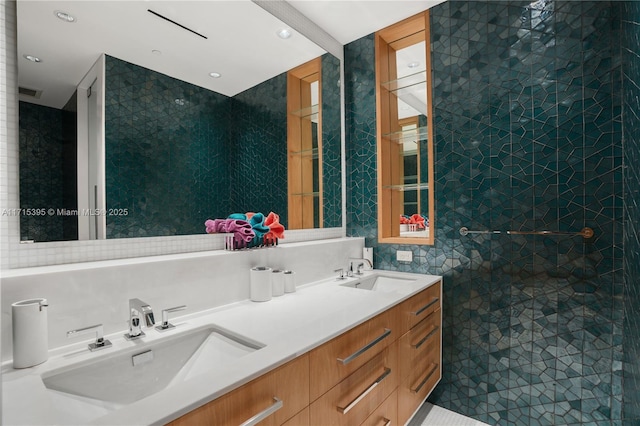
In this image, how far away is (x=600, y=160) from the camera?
161cm

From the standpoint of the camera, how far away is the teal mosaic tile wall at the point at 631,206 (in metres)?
1.28

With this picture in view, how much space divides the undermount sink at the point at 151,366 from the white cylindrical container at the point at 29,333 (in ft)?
0.27

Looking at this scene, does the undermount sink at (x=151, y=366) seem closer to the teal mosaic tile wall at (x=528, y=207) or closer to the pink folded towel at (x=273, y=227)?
the pink folded towel at (x=273, y=227)

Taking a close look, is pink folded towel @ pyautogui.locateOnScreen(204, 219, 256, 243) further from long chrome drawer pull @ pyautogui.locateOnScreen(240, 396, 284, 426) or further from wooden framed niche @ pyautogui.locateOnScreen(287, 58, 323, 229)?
long chrome drawer pull @ pyautogui.locateOnScreen(240, 396, 284, 426)

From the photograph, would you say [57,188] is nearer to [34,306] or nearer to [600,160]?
[34,306]

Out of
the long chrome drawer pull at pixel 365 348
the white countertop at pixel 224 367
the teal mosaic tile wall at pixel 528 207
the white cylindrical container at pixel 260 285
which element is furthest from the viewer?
the teal mosaic tile wall at pixel 528 207

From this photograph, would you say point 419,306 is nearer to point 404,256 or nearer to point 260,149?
point 404,256

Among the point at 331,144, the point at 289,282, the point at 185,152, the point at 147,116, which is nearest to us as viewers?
the point at 147,116

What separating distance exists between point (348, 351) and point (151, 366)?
0.63 meters

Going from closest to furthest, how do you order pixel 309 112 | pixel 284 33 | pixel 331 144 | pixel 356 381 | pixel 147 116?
pixel 356 381, pixel 147 116, pixel 284 33, pixel 309 112, pixel 331 144

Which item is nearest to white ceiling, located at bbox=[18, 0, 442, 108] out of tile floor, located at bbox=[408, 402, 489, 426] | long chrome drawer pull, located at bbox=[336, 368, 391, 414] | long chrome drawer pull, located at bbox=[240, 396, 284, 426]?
long chrome drawer pull, located at bbox=[240, 396, 284, 426]

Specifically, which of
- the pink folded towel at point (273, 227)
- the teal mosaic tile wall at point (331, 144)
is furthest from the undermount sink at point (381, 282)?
the pink folded towel at point (273, 227)

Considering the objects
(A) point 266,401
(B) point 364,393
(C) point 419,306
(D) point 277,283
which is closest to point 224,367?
(A) point 266,401

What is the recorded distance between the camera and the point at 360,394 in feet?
3.97
